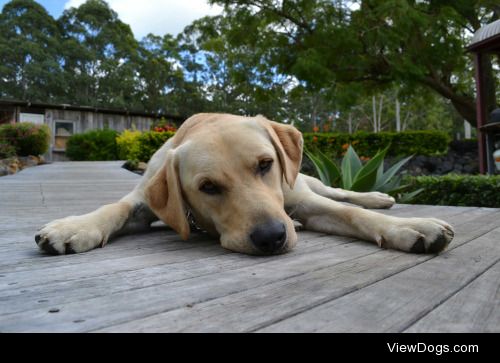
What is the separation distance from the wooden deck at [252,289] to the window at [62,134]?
2453 cm

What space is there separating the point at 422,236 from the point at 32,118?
83.7 ft

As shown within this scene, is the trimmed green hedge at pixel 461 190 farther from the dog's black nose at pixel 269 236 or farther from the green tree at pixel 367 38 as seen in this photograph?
the green tree at pixel 367 38

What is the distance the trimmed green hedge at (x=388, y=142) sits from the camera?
13.0m

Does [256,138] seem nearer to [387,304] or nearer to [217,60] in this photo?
[387,304]

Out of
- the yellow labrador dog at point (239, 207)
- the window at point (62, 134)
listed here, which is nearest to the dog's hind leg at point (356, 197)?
the yellow labrador dog at point (239, 207)

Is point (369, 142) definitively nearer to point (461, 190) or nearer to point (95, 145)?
point (461, 190)

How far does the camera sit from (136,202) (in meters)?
2.65

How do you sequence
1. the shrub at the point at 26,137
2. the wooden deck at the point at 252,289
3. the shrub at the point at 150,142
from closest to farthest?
the wooden deck at the point at 252,289 → the shrub at the point at 150,142 → the shrub at the point at 26,137

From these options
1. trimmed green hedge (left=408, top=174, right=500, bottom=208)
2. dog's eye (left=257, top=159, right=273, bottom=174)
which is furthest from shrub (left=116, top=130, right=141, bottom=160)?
dog's eye (left=257, top=159, right=273, bottom=174)

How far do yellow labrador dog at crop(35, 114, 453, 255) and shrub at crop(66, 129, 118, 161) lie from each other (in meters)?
20.7

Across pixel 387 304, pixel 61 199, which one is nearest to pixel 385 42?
pixel 61 199

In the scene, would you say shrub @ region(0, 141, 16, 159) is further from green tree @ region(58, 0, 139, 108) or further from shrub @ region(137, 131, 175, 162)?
green tree @ region(58, 0, 139, 108)

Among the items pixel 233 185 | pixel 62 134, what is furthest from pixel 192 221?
pixel 62 134
